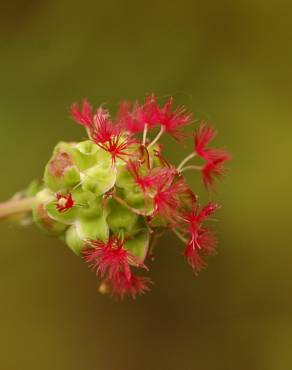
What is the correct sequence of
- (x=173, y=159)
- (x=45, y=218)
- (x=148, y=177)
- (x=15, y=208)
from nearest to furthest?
(x=148, y=177), (x=45, y=218), (x=15, y=208), (x=173, y=159)

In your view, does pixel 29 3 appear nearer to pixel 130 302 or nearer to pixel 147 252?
pixel 130 302

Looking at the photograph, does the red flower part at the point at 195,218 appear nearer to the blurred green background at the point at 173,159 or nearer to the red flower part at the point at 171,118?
the red flower part at the point at 171,118

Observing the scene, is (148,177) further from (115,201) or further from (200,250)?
(200,250)

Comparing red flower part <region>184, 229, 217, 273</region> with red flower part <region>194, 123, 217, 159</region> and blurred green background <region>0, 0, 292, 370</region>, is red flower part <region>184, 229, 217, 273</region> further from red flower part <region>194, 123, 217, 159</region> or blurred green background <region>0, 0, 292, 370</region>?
blurred green background <region>0, 0, 292, 370</region>

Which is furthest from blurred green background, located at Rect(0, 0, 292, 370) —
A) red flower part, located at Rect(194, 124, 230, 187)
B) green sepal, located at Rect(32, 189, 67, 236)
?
green sepal, located at Rect(32, 189, 67, 236)

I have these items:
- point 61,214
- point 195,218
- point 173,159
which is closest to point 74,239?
point 61,214

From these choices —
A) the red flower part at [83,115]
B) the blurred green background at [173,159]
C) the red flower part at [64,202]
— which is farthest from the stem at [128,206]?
the blurred green background at [173,159]

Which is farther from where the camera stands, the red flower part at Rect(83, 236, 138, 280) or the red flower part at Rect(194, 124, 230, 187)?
the red flower part at Rect(194, 124, 230, 187)
